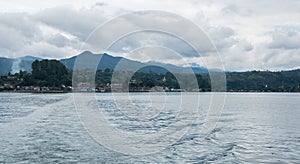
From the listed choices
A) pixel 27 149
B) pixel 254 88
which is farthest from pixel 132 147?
pixel 254 88

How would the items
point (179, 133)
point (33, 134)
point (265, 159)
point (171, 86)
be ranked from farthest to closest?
point (171, 86) < point (179, 133) < point (33, 134) < point (265, 159)

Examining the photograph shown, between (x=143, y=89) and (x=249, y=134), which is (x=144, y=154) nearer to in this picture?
(x=249, y=134)

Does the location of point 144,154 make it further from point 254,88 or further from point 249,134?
point 254,88

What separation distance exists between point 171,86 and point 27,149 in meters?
→ 119

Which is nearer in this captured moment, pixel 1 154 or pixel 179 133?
pixel 1 154

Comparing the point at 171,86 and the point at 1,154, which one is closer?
the point at 1,154

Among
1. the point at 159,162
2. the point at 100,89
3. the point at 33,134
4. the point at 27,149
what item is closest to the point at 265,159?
the point at 159,162

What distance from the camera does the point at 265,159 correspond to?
55.6 feet

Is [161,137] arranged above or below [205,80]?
below

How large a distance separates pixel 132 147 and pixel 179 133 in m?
6.13

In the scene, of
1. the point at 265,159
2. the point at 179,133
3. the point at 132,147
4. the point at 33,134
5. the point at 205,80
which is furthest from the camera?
the point at 205,80

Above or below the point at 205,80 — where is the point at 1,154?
below

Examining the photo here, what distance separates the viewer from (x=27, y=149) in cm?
1747

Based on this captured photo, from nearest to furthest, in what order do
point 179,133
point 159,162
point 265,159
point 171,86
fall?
1. point 159,162
2. point 265,159
3. point 179,133
4. point 171,86
